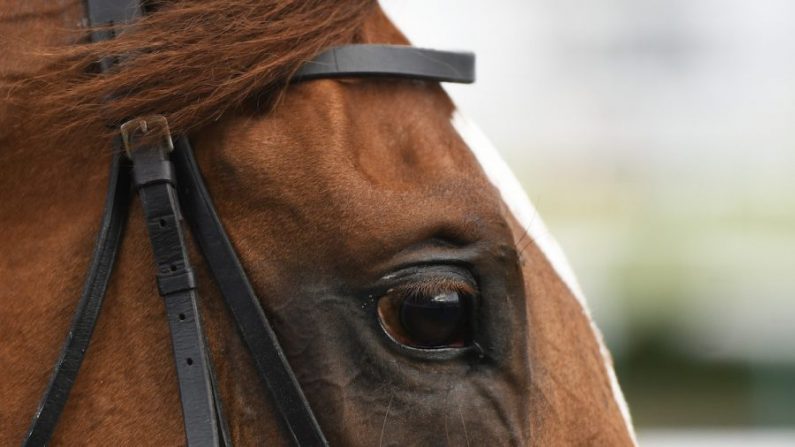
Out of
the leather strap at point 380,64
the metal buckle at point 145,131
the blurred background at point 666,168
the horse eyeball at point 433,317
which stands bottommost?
the blurred background at point 666,168

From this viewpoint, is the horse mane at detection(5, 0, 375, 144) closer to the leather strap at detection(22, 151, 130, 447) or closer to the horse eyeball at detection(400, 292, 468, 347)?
the leather strap at detection(22, 151, 130, 447)

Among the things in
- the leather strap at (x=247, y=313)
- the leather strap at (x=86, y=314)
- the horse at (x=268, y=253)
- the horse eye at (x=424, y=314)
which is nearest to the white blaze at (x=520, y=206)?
the horse at (x=268, y=253)

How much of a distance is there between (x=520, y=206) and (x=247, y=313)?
1.73 ft

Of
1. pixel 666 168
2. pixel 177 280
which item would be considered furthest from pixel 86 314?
pixel 666 168

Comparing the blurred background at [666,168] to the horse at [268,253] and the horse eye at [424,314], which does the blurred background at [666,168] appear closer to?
the horse at [268,253]

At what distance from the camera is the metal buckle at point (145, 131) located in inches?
65.1

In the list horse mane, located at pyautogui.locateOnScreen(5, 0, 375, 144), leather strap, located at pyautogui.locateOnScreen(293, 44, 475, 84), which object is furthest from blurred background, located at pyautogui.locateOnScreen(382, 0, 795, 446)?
horse mane, located at pyautogui.locateOnScreen(5, 0, 375, 144)

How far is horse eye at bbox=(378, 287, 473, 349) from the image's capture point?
5.44ft

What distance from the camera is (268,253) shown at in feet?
5.50

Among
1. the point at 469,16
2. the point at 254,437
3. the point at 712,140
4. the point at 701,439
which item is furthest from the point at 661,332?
the point at 254,437

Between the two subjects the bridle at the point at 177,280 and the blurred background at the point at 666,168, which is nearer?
the bridle at the point at 177,280

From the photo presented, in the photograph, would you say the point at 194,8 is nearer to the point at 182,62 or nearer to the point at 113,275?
the point at 182,62

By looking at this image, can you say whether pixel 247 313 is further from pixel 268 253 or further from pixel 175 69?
pixel 175 69

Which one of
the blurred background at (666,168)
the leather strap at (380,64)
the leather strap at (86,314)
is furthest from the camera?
the blurred background at (666,168)
